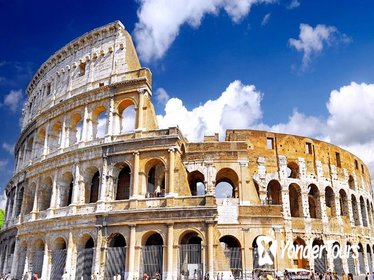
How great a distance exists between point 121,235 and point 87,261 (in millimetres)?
2188

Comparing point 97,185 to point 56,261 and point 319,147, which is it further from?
point 319,147

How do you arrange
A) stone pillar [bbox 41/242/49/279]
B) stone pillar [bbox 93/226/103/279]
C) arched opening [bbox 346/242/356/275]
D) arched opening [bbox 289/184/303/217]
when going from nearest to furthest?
stone pillar [bbox 93/226/103/279] < stone pillar [bbox 41/242/49/279] < arched opening [bbox 289/184/303/217] < arched opening [bbox 346/242/356/275]

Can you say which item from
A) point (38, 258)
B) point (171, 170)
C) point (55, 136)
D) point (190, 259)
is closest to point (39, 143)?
point (55, 136)

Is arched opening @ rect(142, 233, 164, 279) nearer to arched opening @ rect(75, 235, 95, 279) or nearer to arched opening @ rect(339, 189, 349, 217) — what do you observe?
arched opening @ rect(75, 235, 95, 279)

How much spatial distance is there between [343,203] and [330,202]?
6.40 feet

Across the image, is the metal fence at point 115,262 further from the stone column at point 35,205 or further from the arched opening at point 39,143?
the arched opening at point 39,143

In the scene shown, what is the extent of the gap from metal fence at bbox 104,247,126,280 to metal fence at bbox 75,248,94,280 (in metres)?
1.16

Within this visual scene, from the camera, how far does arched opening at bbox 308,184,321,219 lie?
84.7 ft

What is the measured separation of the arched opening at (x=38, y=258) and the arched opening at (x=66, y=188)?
273 centimetres

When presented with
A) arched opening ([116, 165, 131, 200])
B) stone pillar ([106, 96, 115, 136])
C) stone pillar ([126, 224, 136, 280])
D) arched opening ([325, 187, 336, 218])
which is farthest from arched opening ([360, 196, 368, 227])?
stone pillar ([106, 96, 115, 136])

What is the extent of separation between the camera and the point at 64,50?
1028 inches

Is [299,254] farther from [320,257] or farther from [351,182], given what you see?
[351,182]

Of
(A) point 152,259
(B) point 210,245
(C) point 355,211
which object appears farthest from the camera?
(C) point 355,211

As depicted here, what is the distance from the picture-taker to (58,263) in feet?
67.3
